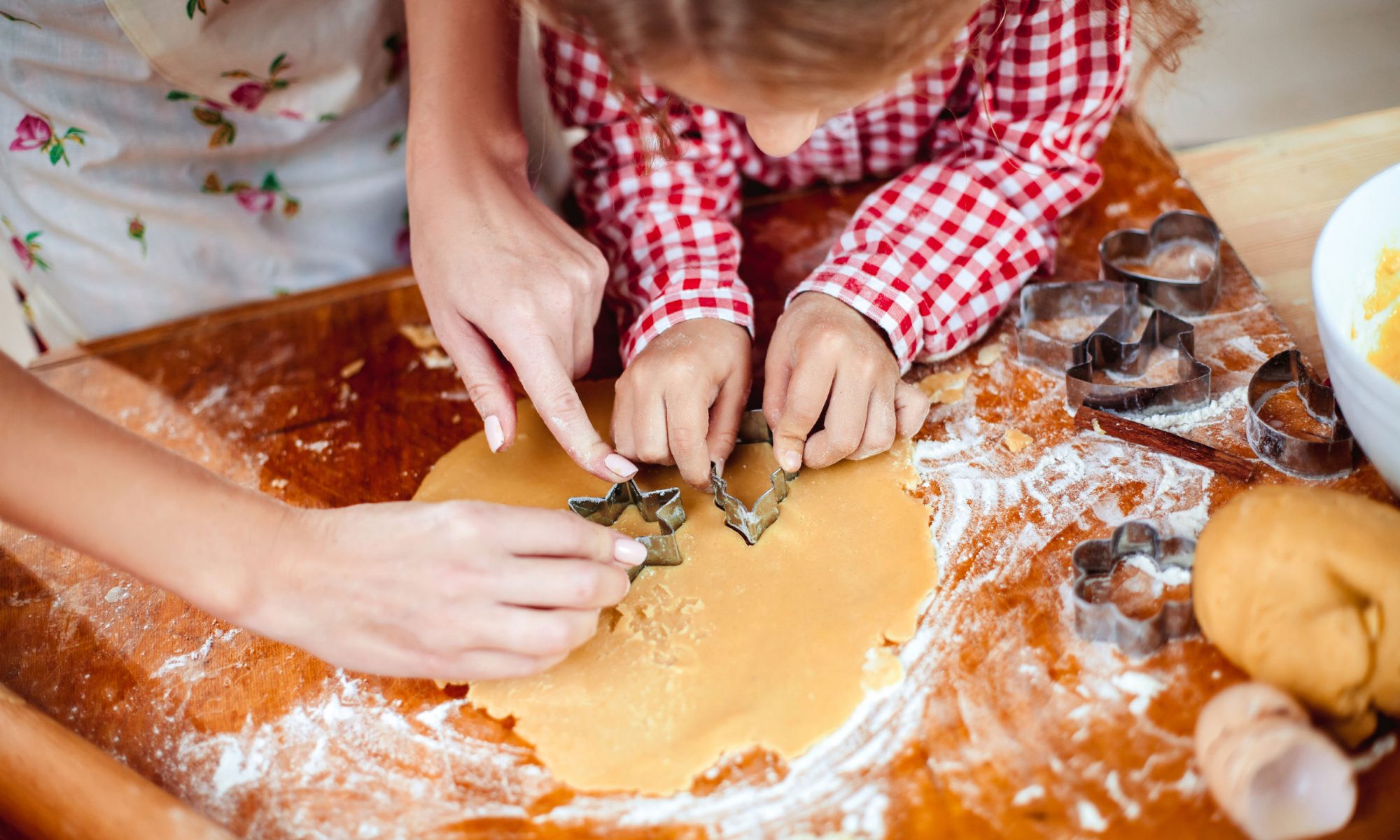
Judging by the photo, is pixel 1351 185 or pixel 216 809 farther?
pixel 1351 185

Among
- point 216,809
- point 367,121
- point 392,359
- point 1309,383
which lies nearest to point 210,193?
point 367,121

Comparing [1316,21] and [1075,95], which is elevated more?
[1075,95]

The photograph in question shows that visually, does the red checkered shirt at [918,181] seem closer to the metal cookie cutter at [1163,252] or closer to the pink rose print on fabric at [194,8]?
the metal cookie cutter at [1163,252]

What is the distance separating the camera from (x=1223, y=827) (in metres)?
0.65

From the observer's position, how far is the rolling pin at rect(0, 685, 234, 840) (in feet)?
2.35

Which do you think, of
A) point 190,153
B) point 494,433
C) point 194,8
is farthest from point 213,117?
Result: point 494,433

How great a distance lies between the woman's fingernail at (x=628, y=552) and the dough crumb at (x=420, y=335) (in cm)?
46

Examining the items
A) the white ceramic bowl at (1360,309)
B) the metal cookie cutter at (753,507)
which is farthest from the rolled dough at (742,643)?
the white ceramic bowl at (1360,309)

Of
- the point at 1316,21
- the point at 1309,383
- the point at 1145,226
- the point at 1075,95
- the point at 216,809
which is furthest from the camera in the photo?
the point at 1316,21

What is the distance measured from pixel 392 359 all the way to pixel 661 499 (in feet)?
1.40

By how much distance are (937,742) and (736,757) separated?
153mm

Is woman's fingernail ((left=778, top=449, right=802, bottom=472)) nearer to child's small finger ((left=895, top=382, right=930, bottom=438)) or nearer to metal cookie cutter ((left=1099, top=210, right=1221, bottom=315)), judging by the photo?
child's small finger ((left=895, top=382, right=930, bottom=438))

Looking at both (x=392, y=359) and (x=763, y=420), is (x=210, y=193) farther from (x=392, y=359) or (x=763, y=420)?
(x=763, y=420)

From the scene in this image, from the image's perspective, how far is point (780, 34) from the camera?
22.9 inches
